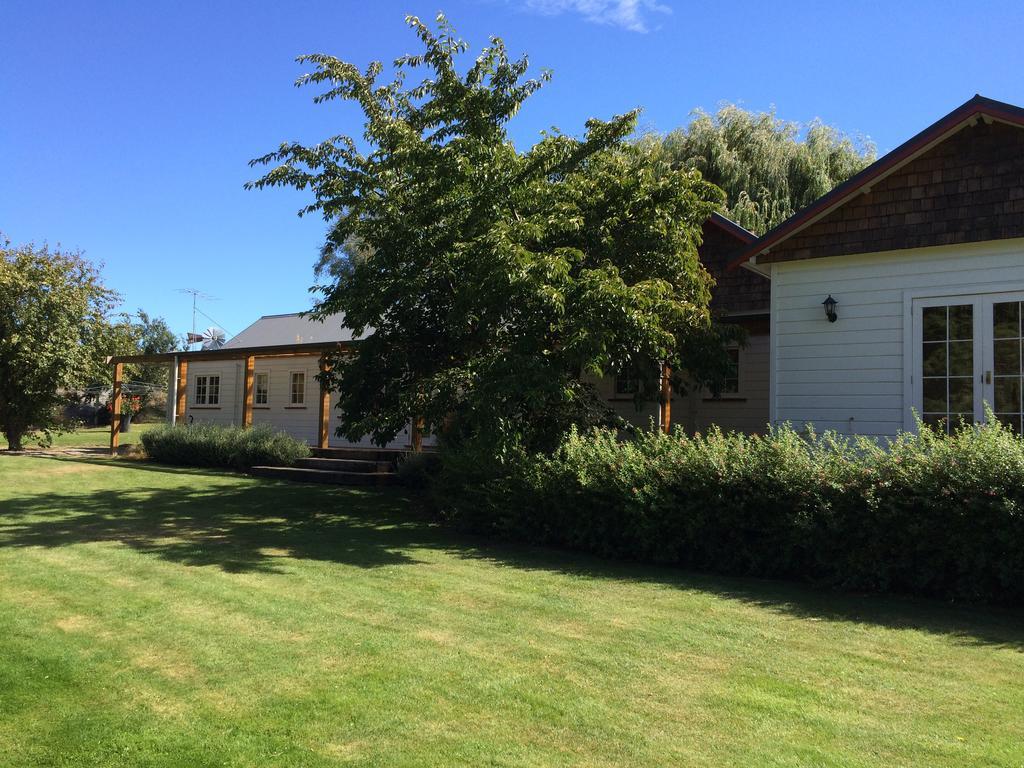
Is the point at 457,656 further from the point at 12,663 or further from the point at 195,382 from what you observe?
the point at 195,382

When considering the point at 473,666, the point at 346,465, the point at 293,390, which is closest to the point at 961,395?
the point at 473,666

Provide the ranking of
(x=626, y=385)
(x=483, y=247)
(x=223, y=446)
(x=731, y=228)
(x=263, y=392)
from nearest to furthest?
(x=483, y=247)
(x=626, y=385)
(x=731, y=228)
(x=223, y=446)
(x=263, y=392)

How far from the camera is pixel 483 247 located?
9.34 meters

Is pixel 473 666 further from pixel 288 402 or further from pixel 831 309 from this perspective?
pixel 288 402

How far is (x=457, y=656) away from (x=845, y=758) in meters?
2.40

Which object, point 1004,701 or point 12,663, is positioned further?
point 12,663

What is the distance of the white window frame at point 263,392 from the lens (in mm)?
25469

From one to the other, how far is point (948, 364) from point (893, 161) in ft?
8.86

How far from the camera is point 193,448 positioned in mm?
20141

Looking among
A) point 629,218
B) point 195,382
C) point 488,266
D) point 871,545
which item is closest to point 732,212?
point 629,218

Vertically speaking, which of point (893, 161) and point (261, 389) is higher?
point (893, 161)

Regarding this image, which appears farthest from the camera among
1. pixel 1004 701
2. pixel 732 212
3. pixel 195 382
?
pixel 195 382

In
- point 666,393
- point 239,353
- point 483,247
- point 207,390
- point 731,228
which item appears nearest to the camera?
point 483,247

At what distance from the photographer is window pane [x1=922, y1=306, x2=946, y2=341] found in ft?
33.3
